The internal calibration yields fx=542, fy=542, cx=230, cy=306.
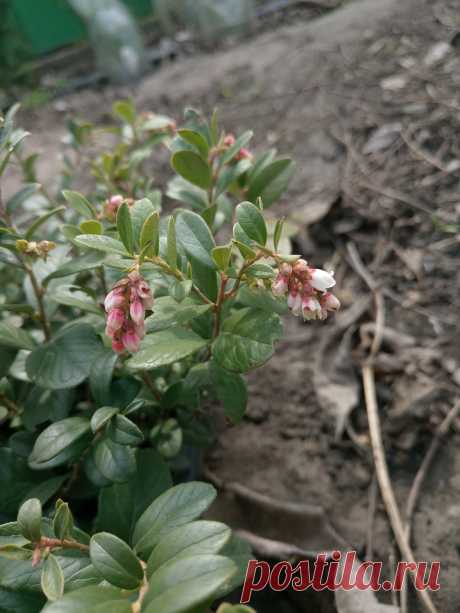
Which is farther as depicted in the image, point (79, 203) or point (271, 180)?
point (271, 180)

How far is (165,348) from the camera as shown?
911mm

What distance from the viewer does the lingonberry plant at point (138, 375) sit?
30.6 inches

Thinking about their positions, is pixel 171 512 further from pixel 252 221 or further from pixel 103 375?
pixel 252 221

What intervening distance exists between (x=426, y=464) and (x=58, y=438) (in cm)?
94

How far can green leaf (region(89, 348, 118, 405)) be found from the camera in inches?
39.1

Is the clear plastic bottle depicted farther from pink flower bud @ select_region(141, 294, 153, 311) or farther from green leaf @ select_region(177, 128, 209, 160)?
pink flower bud @ select_region(141, 294, 153, 311)

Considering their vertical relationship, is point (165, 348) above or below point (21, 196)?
below

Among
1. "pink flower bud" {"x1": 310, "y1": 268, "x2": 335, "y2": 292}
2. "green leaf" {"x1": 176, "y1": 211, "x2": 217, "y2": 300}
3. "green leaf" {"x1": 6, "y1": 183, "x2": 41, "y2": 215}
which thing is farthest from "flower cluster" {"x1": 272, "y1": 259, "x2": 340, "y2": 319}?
"green leaf" {"x1": 6, "y1": 183, "x2": 41, "y2": 215}

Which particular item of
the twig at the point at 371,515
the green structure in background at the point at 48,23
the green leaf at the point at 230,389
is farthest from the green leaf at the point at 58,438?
the green structure in background at the point at 48,23

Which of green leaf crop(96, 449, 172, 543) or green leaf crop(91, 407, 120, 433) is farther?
green leaf crop(96, 449, 172, 543)

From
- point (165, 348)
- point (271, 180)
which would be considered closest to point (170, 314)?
point (165, 348)

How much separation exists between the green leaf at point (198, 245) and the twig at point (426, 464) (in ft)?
2.59

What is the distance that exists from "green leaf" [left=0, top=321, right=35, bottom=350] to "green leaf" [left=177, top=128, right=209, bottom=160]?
1.74ft

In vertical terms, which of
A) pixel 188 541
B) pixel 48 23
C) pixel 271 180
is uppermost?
pixel 48 23
